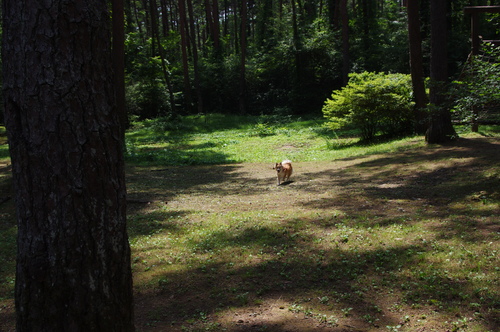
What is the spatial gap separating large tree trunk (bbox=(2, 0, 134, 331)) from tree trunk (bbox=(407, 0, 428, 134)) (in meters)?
13.4

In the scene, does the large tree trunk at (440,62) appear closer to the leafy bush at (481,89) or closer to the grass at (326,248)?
the grass at (326,248)

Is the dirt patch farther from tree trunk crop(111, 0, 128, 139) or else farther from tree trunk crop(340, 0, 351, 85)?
tree trunk crop(340, 0, 351, 85)

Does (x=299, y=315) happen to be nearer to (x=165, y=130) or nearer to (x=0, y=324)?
(x=0, y=324)

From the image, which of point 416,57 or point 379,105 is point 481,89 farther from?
point 379,105

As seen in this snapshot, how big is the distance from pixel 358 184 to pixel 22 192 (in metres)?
7.95

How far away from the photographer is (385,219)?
646cm

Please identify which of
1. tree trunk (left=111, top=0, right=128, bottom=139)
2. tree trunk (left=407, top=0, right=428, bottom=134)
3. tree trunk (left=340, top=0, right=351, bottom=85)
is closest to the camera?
tree trunk (left=407, top=0, right=428, bottom=134)

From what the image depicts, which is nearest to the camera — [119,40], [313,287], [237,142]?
[313,287]

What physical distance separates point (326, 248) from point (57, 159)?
3968 mm

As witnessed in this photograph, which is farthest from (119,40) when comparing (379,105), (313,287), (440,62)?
(313,287)

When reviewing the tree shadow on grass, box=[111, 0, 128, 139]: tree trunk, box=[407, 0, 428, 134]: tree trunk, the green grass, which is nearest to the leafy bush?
the tree shadow on grass

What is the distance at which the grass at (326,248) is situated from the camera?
3.94m

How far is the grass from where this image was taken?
394 cm

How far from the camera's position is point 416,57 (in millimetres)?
14320
